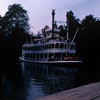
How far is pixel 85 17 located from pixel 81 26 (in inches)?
121

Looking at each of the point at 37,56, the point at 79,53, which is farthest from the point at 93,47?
the point at 37,56

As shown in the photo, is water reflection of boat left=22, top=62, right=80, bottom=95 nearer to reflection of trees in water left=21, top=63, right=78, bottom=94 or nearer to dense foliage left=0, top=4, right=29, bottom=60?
reflection of trees in water left=21, top=63, right=78, bottom=94

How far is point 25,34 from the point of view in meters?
78.6

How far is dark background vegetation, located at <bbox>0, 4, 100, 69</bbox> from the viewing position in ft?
218

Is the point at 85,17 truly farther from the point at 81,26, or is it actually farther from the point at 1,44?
the point at 1,44

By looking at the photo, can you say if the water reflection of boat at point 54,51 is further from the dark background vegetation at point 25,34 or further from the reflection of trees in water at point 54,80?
the reflection of trees in water at point 54,80

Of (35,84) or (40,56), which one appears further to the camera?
(40,56)

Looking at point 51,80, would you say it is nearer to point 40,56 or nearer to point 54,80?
point 54,80

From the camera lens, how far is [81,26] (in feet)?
244

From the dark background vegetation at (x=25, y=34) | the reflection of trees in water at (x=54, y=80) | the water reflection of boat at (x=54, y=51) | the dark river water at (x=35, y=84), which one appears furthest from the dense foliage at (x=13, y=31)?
the reflection of trees in water at (x=54, y=80)

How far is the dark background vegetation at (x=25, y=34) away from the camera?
66312 millimetres

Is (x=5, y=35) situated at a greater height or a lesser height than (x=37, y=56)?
greater

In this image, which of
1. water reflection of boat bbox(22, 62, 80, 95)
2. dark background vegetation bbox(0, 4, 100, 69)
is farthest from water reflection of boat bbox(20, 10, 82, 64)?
water reflection of boat bbox(22, 62, 80, 95)

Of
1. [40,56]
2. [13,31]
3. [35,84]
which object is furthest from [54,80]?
[13,31]
